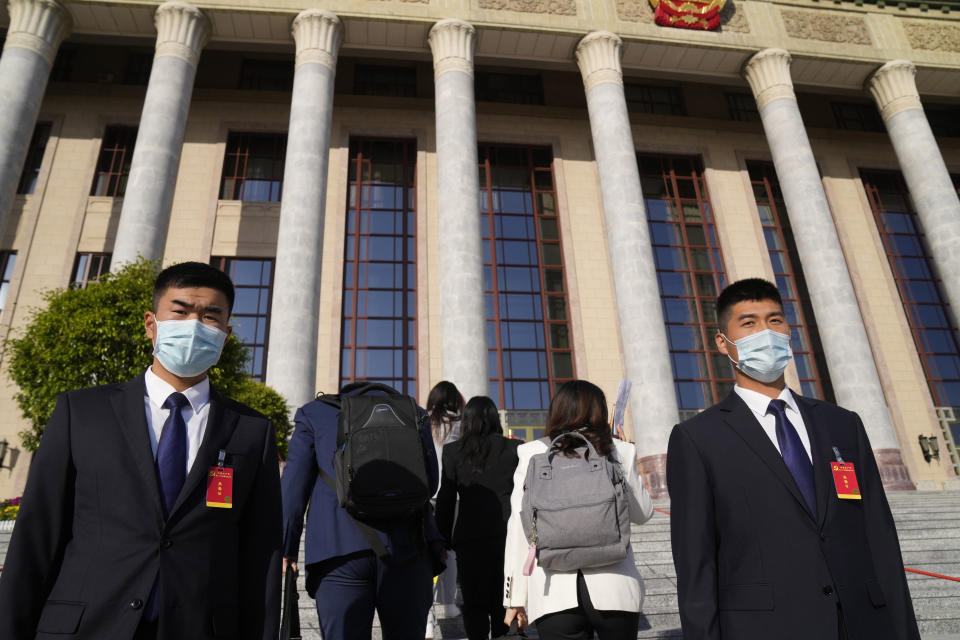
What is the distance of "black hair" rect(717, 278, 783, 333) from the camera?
2898 millimetres

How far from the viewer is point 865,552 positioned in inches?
91.4

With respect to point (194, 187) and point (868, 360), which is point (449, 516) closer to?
point (868, 360)

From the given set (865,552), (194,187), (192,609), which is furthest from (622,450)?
(194,187)

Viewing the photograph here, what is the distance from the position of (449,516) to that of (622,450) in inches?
60.7

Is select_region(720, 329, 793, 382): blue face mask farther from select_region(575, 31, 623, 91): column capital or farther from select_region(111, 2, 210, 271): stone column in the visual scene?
select_region(575, 31, 623, 91): column capital

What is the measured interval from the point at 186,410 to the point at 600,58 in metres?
17.5

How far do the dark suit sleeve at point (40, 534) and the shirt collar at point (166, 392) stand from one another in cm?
28

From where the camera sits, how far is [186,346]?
245 cm

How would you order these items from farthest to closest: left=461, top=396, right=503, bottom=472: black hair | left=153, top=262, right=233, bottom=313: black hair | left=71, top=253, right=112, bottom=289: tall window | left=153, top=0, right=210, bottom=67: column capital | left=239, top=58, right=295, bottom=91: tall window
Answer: left=239, top=58, right=295, bottom=91: tall window → left=71, top=253, right=112, bottom=289: tall window → left=153, top=0, right=210, bottom=67: column capital → left=461, top=396, right=503, bottom=472: black hair → left=153, top=262, right=233, bottom=313: black hair

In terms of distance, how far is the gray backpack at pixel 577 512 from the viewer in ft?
9.46

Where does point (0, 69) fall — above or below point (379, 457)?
above

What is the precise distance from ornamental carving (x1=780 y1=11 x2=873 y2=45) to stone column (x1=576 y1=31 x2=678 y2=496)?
6.02 meters

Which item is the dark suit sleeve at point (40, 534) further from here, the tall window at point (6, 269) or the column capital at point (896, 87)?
the column capital at point (896, 87)

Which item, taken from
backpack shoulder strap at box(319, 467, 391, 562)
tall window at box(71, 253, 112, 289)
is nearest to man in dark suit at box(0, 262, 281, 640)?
backpack shoulder strap at box(319, 467, 391, 562)
